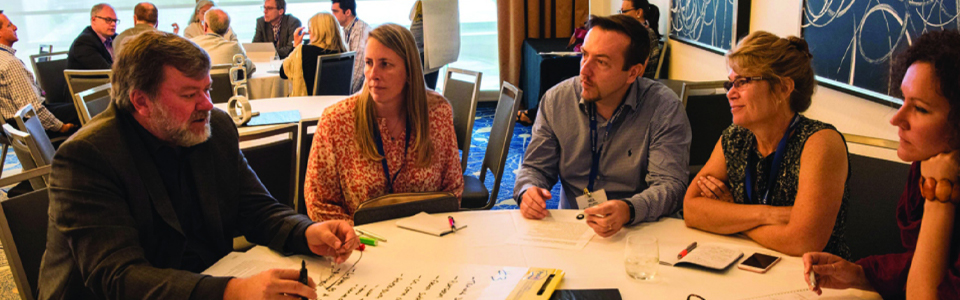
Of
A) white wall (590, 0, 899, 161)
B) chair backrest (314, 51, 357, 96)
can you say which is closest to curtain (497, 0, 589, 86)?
white wall (590, 0, 899, 161)

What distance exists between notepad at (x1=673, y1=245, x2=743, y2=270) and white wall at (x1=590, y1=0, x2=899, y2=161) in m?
0.77

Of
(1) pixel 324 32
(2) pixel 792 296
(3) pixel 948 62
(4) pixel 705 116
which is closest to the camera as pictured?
(3) pixel 948 62

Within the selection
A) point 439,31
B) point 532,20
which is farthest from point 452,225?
point 532,20

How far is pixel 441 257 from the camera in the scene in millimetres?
1613

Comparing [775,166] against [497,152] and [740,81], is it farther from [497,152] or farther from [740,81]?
[497,152]

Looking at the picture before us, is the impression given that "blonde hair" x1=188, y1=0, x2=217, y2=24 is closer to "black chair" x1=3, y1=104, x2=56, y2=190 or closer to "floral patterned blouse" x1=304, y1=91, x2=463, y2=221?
"black chair" x1=3, y1=104, x2=56, y2=190

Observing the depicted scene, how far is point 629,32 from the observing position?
2.36 m

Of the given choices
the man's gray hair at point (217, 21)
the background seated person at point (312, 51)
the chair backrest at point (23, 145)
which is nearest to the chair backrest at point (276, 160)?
the chair backrest at point (23, 145)

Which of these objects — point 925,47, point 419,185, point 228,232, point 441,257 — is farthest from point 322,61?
point 925,47

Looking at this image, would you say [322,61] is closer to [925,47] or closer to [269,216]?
[269,216]

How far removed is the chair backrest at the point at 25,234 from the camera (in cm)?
160

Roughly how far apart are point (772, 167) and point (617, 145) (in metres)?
0.65

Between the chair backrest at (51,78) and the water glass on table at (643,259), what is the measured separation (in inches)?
231

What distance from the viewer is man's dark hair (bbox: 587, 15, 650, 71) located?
7.71ft
